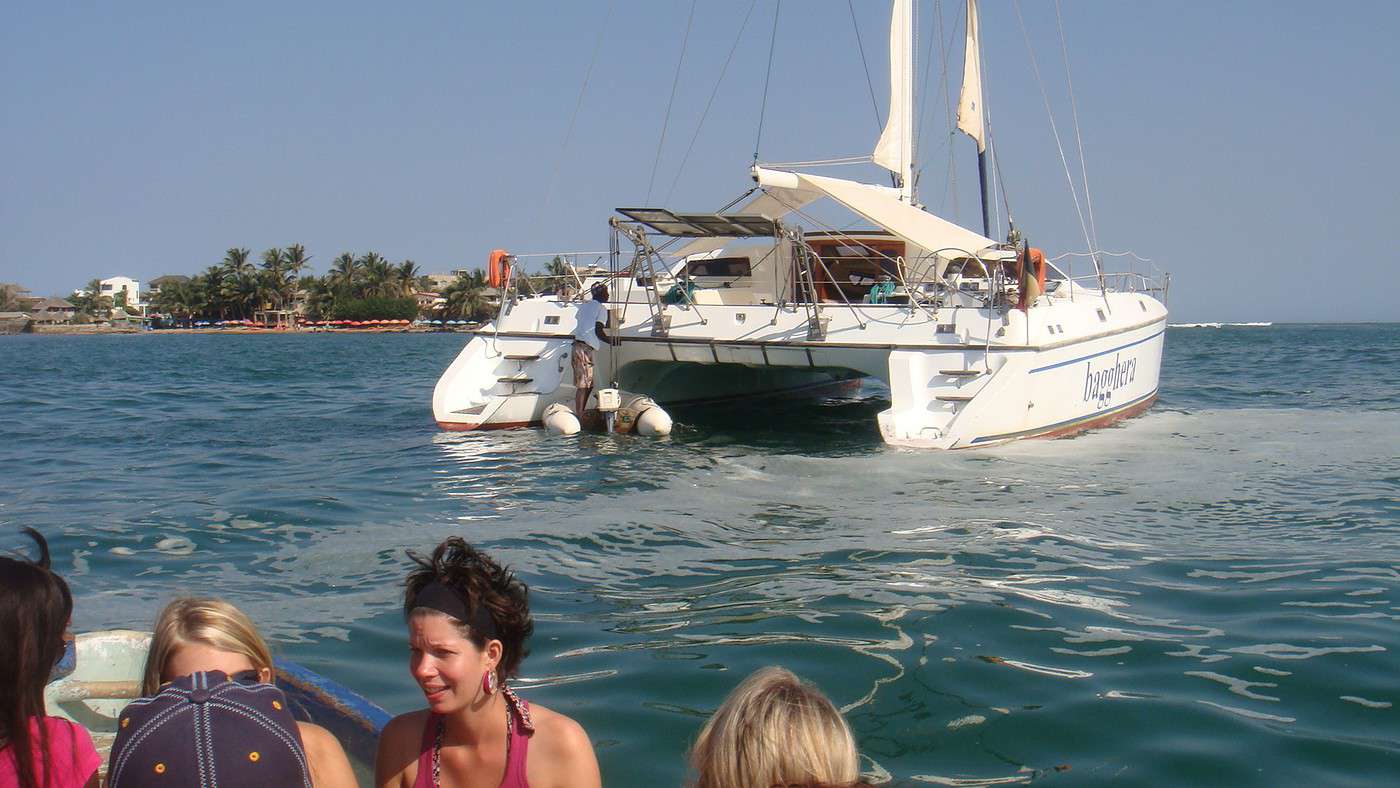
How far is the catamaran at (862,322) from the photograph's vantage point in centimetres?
1052

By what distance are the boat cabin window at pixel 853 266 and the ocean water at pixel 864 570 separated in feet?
5.44

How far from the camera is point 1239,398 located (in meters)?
17.2

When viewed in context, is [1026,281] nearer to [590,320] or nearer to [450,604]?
[590,320]

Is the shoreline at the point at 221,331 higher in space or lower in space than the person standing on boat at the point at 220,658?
higher

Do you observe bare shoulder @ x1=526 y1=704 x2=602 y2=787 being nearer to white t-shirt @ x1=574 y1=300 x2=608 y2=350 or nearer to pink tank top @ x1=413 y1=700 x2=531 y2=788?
pink tank top @ x1=413 y1=700 x2=531 y2=788

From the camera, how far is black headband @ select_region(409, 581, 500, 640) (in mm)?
2385

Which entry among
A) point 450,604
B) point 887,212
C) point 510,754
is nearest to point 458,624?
point 450,604

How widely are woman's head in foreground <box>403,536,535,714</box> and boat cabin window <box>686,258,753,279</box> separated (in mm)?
11053

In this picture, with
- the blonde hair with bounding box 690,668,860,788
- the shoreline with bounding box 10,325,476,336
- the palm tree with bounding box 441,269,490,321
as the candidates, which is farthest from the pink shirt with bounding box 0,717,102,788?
the palm tree with bounding box 441,269,490,321

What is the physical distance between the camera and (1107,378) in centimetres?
1263

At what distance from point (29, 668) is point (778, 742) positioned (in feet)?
4.15

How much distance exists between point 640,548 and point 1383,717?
3.83 metres

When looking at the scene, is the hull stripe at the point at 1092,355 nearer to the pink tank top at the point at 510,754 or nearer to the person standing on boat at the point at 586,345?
the person standing on boat at the point at 586,345

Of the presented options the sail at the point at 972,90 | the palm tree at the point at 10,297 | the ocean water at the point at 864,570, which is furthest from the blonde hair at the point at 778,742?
the palm tree at the point at 10,297
